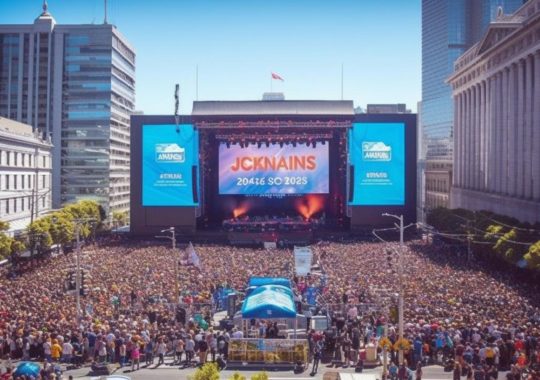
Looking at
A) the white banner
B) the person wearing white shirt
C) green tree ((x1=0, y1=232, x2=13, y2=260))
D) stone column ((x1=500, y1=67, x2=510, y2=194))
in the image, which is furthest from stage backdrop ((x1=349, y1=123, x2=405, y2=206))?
the person wearing white shirt

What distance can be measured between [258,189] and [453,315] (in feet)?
156

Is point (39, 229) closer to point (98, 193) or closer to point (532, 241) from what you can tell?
point (532, 241)

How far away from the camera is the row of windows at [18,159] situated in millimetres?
77000

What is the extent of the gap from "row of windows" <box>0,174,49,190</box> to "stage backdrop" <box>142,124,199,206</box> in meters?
15.4

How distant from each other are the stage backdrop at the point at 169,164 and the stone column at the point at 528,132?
3283cm

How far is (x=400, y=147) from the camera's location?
75062 mm

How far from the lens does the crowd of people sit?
1045 inches

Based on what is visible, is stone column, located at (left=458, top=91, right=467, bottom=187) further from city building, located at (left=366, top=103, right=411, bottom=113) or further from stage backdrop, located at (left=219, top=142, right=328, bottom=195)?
city building, located at (left=366, top=103, right=411, bottom=113)

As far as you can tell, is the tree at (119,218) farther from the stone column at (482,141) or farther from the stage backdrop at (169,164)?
the stone column at (482,141)

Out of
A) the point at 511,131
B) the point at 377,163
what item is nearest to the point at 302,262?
the point at 377,163

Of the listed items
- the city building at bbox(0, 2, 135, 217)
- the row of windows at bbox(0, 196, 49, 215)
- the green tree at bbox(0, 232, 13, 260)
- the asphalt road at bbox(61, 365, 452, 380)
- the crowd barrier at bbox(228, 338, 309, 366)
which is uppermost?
the city building at bbox(0, 2, 135, 217)

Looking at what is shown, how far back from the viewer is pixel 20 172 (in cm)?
8344

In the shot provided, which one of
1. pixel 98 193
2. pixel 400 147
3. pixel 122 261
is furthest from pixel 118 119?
pixel 122 261

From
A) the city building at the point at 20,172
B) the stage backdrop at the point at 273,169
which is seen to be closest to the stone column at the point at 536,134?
the stage backdrop at the point at 273,169
